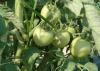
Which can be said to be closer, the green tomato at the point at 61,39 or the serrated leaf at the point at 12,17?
the serrated leaf at the point at 12,17

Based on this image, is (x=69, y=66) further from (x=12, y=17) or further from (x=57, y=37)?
(x=12, y=17)

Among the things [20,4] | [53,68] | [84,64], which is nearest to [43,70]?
[53,68]

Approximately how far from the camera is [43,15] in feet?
3.32

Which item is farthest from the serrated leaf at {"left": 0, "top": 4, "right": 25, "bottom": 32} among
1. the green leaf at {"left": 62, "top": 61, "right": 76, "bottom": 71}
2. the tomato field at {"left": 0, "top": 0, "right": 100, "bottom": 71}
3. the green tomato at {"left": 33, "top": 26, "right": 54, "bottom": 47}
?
the green leaf at {"left": 62, "top": 61, "right": 76, "bottom": 71}

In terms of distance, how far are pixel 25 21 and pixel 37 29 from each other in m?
0.07

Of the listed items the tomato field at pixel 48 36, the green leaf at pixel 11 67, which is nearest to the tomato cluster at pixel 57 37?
the tomato field at pixel 48 36

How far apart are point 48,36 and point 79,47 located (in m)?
0.17

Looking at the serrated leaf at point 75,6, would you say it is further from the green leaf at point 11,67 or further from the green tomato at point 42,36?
the green leaf at point 11,67

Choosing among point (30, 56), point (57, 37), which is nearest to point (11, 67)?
point (30, 56)

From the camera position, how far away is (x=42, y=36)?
1.03 m

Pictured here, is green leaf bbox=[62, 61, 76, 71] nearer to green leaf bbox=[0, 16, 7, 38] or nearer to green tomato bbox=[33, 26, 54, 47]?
green tomato bbox=[33, 26, 54, 47]

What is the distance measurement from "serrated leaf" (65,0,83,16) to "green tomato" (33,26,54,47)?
0.41ft

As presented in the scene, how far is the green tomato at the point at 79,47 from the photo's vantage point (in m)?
1.09

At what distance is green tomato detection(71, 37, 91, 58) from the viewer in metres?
1.09
